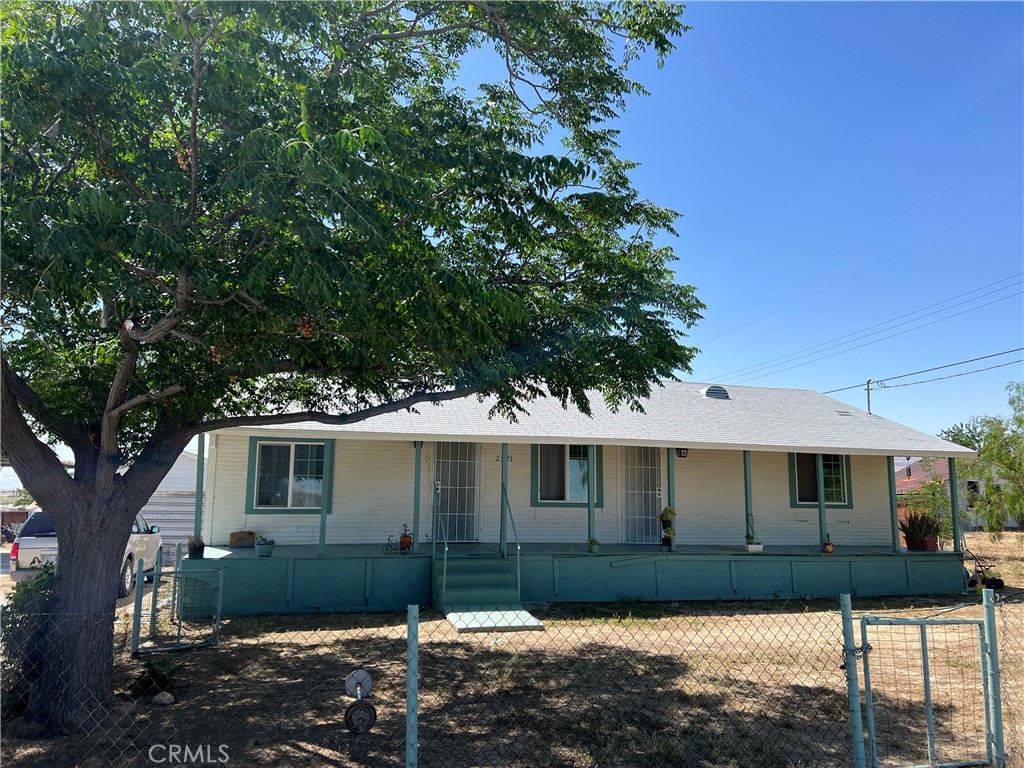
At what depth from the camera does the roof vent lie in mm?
18203

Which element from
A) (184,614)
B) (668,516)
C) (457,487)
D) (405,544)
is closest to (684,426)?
(668,516)

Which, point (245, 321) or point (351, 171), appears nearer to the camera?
point (351, 171)

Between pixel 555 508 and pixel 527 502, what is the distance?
60 centimetres

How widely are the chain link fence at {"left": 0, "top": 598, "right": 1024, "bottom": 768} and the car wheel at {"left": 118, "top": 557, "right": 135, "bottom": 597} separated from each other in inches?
110

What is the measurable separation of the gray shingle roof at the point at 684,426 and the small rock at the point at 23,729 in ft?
20.5

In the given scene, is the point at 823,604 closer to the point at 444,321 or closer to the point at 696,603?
the point at 696,603

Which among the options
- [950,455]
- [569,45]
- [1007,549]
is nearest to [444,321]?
[569,45]

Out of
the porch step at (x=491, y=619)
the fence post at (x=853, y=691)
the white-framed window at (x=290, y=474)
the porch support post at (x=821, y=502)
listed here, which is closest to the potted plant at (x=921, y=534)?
the porch support post at (x=821, y=502)

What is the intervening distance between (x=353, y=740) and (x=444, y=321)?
354cm

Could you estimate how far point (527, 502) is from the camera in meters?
14.2

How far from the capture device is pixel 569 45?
665cm

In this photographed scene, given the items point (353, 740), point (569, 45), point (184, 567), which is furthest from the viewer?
point (184, 567)

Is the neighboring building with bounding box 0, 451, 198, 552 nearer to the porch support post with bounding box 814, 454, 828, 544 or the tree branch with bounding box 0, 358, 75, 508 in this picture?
the tree branch with bounding box 0, 358, 75, 508

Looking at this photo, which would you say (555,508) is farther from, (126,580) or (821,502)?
(126,580)
